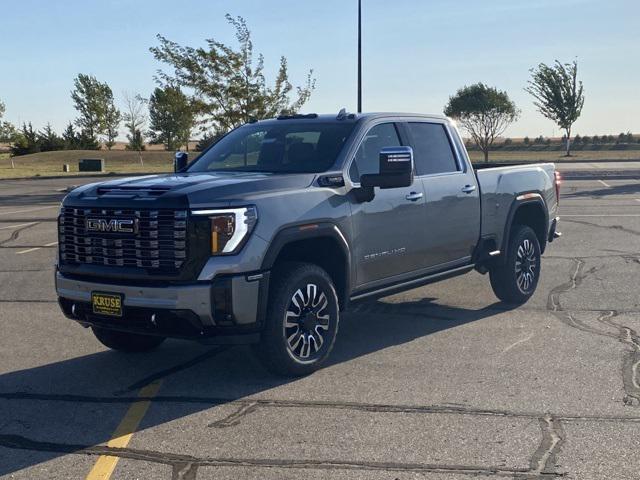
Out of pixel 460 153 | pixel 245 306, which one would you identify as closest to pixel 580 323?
pixel 460 153

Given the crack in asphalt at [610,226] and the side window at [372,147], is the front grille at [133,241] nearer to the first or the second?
the side window at [372,147]

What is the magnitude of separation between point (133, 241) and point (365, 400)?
1.93 metres

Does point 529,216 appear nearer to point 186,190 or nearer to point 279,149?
point 279,149

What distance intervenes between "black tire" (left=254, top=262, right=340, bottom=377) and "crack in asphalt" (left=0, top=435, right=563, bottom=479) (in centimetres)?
139

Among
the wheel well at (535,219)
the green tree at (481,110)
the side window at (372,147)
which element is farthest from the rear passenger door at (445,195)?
the green tree at (481,110)

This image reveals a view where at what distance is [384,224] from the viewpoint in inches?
271

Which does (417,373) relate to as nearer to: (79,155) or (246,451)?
(246,451)

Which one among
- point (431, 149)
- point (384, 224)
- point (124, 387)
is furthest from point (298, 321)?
point (431, 149)

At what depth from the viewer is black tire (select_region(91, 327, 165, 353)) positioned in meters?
6.89

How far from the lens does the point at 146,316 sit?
18.8 ft

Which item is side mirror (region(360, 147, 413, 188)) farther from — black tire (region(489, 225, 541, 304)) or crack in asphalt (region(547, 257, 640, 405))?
black tire (region(489, 225, 541, 304))

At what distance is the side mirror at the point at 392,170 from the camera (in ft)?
21.0

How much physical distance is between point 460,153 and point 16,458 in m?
5.07

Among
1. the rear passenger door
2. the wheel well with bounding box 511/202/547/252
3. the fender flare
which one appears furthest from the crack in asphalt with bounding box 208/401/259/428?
the wheel well with bounding box 511/202/547/252
